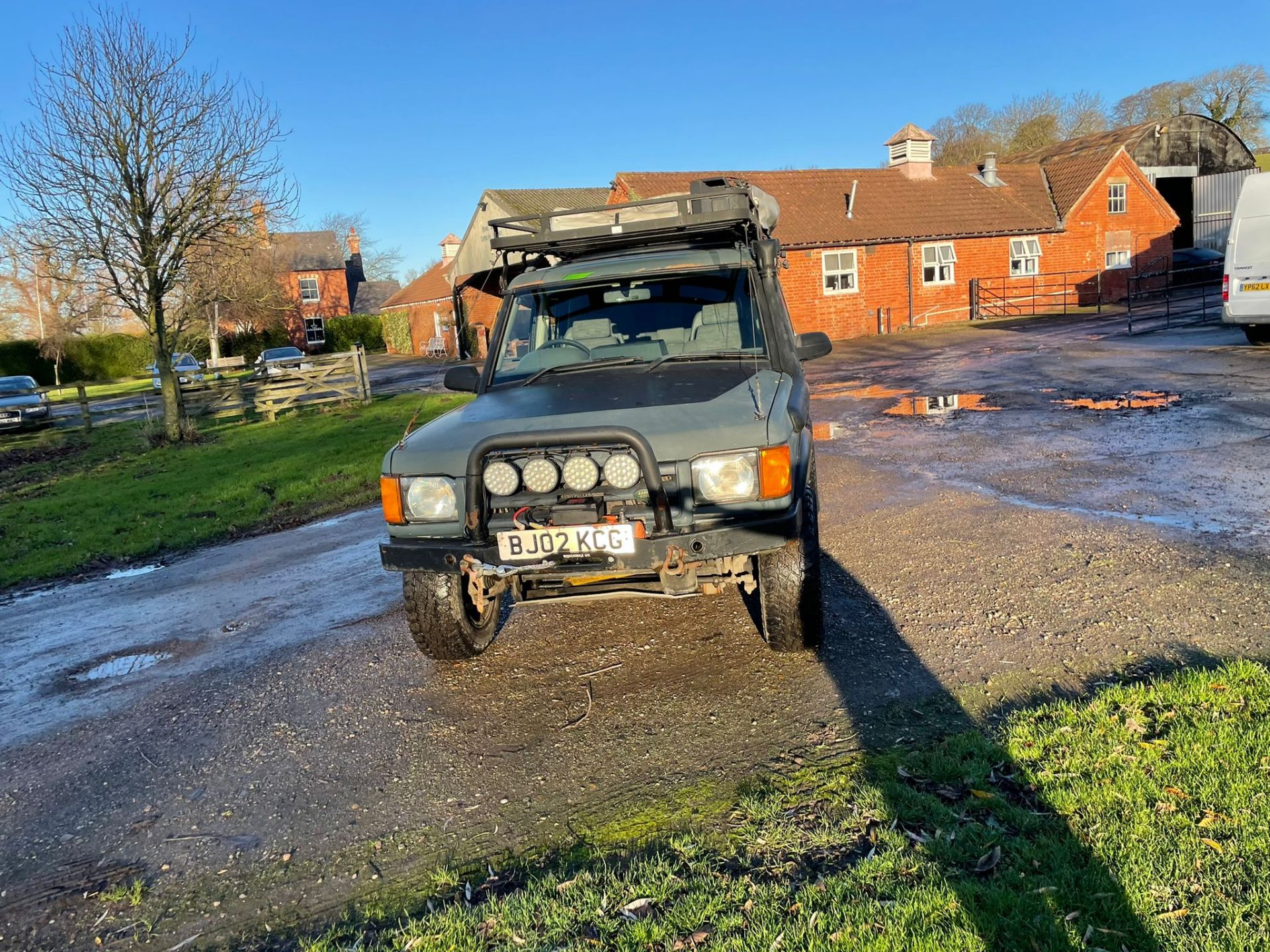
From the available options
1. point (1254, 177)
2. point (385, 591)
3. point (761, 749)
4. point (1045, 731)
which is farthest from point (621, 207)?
point (1254, 177)

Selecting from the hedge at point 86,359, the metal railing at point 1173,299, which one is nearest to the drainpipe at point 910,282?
the metal railing at point 1173,299

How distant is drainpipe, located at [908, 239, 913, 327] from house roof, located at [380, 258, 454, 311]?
2267 cm

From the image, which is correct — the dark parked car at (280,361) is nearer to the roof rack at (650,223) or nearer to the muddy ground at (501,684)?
the muddy ground at (501,684)

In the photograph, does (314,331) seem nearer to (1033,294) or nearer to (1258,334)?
(1033,294)

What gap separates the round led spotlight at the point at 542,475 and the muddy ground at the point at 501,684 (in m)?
1.10

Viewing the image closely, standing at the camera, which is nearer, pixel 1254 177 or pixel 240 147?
pixel 1254 177

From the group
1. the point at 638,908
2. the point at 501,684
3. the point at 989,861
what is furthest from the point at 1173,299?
the point at 638,908

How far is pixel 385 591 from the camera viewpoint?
6.57 m

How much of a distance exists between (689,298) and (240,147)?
1520cm

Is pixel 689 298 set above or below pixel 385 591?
above

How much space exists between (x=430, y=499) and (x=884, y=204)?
30.1 meters

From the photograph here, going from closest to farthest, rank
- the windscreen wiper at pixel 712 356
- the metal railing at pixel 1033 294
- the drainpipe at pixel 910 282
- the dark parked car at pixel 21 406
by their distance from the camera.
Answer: the windscreen wiper at pixel 712 356 → the dark parked car at pixel 21 406 → the drainpipe at pixel 910 282 → the metal railing at pixel 1033 294

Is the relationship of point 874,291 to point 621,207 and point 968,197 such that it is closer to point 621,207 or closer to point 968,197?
point 968,197

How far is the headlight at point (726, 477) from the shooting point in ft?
12.6
